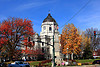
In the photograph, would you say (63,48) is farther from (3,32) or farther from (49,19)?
(49,19)

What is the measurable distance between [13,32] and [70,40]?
854 inches

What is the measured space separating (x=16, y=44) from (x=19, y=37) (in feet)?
7.61

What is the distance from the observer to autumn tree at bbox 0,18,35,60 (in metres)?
38.8

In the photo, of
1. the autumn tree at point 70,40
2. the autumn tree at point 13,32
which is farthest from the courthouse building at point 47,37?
the autumn tree at point 13,32

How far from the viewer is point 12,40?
40750 millimetres

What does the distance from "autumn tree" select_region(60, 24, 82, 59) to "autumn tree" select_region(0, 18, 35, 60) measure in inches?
621

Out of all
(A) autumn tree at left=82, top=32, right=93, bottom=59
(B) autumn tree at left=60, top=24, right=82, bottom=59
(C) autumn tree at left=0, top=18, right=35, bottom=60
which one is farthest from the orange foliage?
(C) autumn tree at left=0, top=18, right=35, bottom=60

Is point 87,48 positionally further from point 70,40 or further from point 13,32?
point 13,32

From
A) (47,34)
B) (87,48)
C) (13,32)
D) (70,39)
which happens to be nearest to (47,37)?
(47,34)

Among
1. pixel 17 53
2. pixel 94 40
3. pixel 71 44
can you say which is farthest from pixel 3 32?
pixel 94 40

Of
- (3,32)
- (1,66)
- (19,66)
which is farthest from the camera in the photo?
(3,32)

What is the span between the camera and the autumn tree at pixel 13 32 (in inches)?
1526

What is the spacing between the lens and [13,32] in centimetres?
3941

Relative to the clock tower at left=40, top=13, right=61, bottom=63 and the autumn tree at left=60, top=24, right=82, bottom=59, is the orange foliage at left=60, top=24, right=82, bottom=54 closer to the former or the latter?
the autumn tree at left=60, top=24, right=82, bottom=59
